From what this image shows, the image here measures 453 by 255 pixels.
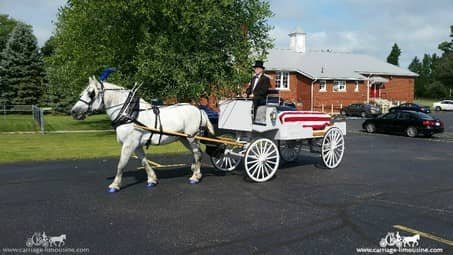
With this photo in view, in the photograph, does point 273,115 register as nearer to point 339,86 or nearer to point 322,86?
point 322,86

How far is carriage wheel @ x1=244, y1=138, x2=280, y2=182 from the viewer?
9438 mm

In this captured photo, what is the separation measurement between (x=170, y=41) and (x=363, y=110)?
26.8m

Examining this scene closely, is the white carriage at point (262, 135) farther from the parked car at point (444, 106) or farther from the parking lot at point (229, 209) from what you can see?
the parked car at point (444, 106)

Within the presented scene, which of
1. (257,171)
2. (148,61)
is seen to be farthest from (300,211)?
(148,61)

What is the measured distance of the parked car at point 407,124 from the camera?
23.4m

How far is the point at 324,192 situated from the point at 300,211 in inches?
65.9

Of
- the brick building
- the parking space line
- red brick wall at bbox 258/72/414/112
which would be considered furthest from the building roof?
the parking space line

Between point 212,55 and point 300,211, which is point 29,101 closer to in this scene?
point 212,55

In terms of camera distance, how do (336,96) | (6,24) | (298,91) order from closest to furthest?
(298,91) < (336,96) < (6,24)

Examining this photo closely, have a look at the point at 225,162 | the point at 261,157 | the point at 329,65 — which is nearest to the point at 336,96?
the point at 329,65

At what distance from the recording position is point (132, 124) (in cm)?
873

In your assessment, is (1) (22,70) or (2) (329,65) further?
(2) (329,65)

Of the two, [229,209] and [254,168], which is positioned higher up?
[254,168]

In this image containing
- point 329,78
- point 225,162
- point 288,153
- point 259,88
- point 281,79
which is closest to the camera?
point 259,88
